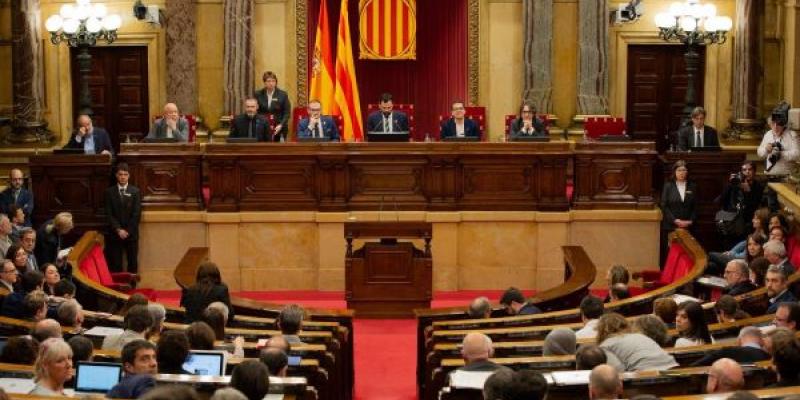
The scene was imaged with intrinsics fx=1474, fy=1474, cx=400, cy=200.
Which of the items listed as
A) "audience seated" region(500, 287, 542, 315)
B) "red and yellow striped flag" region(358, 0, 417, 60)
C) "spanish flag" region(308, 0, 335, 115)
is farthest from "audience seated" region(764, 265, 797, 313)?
"red and yellow striped flag" region(358, 0, 417, 60)

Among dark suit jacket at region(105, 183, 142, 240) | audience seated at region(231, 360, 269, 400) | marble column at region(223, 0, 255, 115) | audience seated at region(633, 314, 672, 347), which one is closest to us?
audience seated at region(231, 360, 269, 400)

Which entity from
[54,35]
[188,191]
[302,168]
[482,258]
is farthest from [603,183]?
[54,35]

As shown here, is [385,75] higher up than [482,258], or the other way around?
Answer: [385,75]

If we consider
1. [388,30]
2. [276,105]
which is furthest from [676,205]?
[388,30]

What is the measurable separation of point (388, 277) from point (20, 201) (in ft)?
13.2

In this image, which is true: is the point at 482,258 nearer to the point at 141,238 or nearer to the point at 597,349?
the point at 141,238

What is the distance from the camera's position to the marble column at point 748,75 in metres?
18.9

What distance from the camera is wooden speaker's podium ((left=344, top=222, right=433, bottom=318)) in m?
14.0

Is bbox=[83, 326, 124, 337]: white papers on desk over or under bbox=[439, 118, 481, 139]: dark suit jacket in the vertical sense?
under

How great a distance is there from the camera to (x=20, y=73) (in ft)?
63.3

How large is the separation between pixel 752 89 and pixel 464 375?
11778mm

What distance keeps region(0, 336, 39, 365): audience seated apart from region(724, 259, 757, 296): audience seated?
565 cm

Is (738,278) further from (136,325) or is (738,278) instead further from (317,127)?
(317,127)

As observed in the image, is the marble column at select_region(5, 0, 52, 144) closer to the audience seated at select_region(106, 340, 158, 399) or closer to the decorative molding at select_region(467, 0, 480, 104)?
the decorative molding at select_region(467, 0, 480, 104)
